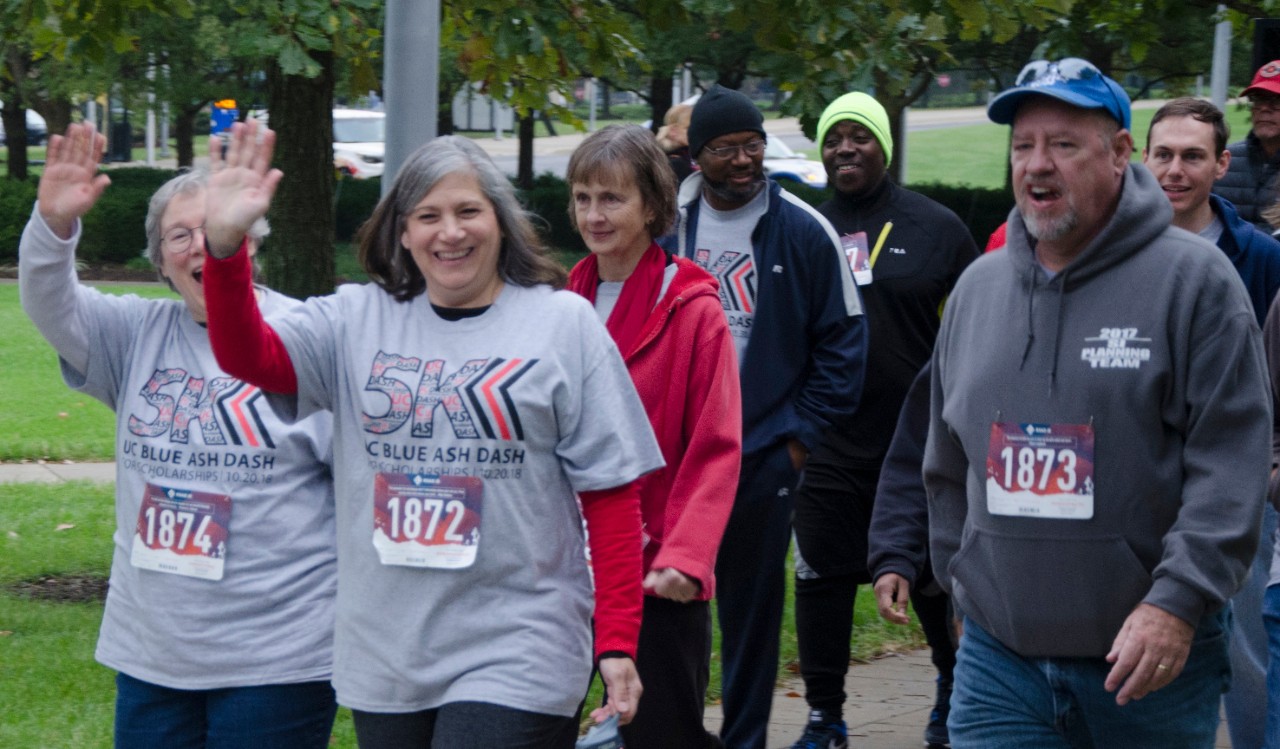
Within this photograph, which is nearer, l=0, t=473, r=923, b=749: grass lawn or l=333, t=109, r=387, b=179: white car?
l=0, t=473, r=923, b=749: grass lawn

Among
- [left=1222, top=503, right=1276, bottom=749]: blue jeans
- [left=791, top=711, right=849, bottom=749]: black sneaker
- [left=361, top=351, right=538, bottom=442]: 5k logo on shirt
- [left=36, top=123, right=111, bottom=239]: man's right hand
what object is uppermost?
[left=36, top=123, right=111, bottom=239]: man's right hand

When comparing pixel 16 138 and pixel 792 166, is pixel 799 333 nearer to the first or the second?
pixel 16 138

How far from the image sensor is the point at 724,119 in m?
5.40

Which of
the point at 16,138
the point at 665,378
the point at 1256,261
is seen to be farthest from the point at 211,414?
the point at 16,138

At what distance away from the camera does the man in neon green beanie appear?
5.84 m

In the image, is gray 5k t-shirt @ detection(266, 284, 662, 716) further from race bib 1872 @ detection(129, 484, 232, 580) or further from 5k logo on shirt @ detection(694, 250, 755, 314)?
5k logo on shirt @ detection(694, 250, 755, 314)

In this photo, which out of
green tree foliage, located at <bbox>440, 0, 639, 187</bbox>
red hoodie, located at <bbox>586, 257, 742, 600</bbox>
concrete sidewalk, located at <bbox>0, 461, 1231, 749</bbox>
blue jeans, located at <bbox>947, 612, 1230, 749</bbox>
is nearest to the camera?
blue jeans, located at <bbox>947, 612, 1230, 749</bbox>

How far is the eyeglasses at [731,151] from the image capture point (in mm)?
5383

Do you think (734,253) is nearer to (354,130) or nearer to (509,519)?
(509,519)

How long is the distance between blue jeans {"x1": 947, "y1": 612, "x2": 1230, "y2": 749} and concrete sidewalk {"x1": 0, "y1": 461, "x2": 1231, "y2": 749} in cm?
257

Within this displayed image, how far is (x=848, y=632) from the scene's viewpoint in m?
5.85

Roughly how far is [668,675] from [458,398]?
4.40 feet

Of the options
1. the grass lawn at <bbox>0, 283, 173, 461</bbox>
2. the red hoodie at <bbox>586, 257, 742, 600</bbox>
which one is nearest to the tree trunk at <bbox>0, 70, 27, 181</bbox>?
the grass lawn at <bbox>0, 283, 173, 461</bbox>

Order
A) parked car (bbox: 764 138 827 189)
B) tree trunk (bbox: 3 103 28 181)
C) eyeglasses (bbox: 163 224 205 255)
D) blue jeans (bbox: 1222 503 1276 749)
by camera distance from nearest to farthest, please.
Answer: eyeglasses (bbox: 163 224 205 255)
blue jeans (bbox: 1222 503 1276 749)
tree trunk (bbox: 3 103 28 181)
parked car (bbox: 764 138 827 189)
